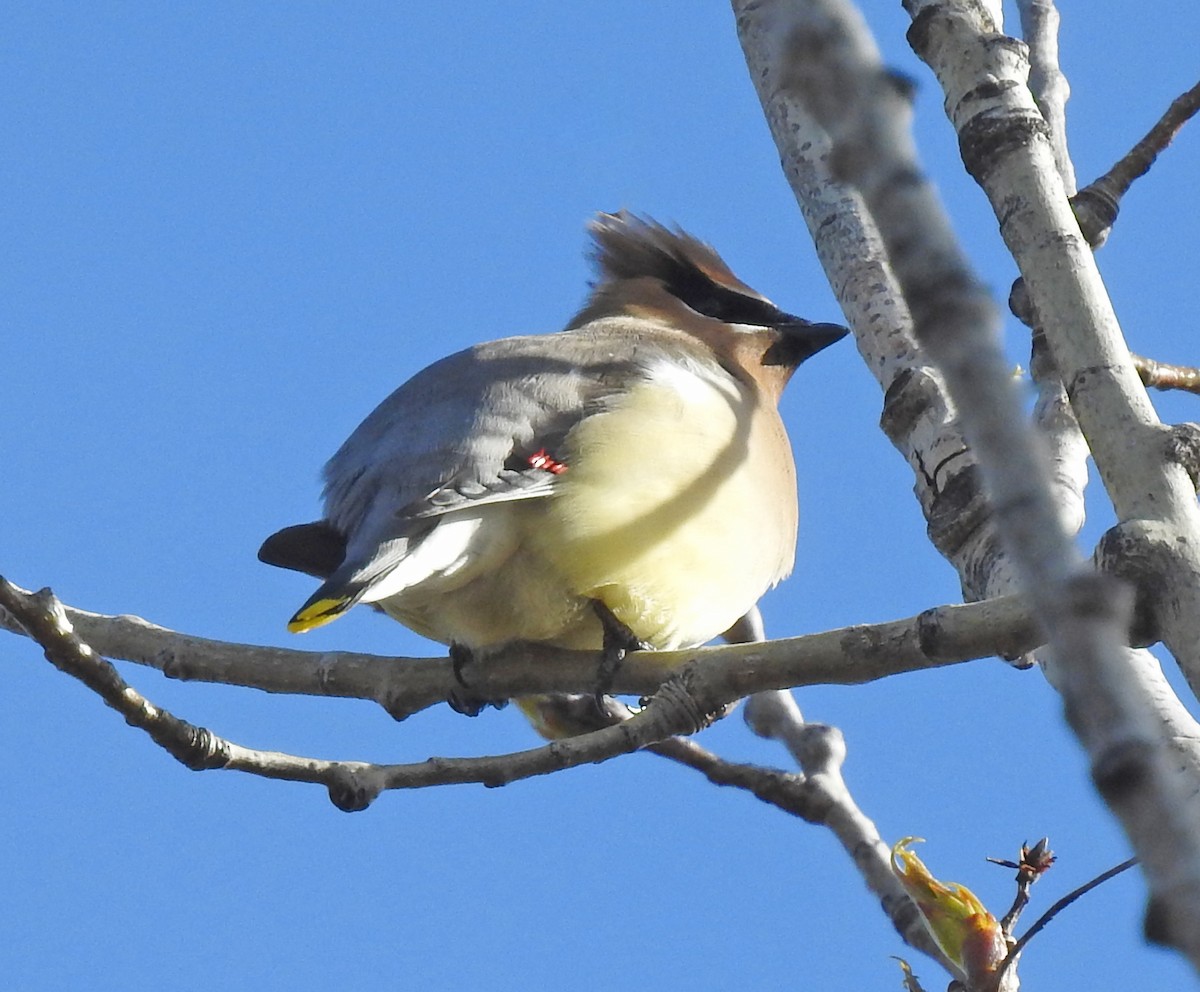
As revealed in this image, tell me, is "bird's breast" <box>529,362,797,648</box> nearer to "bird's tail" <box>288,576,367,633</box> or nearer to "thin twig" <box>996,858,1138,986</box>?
"bird's tail" <box>288,576,367,633</box>

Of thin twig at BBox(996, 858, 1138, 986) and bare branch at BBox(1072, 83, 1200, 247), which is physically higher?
bare branch at BBox(1072, 83, 1200, 247)

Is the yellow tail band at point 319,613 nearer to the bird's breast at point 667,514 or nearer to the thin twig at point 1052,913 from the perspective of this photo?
the bird's breast at point 667,514

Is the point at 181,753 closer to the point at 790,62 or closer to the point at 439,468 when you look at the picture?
the point at 439,468

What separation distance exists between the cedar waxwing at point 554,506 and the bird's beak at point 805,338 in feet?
2.67

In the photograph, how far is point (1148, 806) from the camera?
0.66 meters

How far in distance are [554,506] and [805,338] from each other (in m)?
1.74

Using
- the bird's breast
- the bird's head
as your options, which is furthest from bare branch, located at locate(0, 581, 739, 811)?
the bird's head

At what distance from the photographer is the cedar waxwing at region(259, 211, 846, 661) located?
345cm

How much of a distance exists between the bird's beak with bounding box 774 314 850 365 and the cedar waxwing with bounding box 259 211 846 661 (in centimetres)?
81

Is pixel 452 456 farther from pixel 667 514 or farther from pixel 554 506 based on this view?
pixel 667 514

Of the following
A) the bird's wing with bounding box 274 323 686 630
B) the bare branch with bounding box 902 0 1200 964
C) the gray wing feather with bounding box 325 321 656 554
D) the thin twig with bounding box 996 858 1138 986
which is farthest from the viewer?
the gray wing feather with bounding box 325 321 656 554

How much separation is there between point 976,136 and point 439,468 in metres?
1.55

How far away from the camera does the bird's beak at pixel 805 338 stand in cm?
505

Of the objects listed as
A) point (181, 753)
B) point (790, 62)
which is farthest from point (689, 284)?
point (790, 62)
